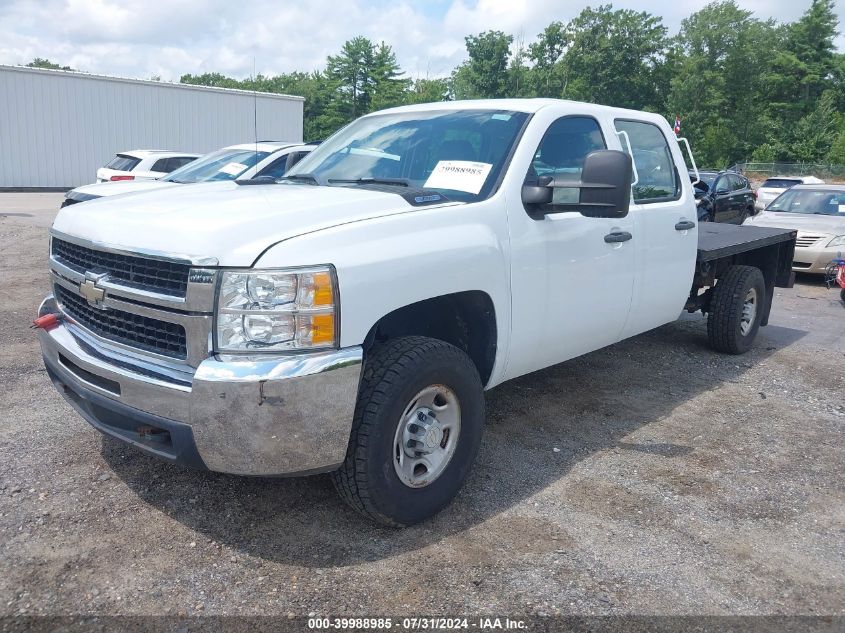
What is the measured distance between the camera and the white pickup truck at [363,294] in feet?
8.93

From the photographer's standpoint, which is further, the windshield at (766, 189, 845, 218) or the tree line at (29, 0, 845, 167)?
the tree line at (29, 0, 845, 167)

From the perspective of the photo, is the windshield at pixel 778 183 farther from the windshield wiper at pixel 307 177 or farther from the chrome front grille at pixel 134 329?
the chrome front grille at pixel 134 329

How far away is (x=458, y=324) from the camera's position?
12.2 ft

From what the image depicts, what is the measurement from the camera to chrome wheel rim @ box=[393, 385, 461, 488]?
10.5ft

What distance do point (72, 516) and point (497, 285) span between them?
2.25m

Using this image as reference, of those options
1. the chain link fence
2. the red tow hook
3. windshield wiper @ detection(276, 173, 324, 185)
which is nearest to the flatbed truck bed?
windshield wiper @ detection(276, 173, 324, 185)

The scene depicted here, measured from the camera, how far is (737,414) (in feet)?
16.5

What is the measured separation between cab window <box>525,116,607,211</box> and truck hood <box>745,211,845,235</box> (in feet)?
24.1

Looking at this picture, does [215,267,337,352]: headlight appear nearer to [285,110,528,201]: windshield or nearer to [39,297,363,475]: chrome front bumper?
[39,297,363,475]: chrome front bumper

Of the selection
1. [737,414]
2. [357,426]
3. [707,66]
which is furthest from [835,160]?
[357,426]

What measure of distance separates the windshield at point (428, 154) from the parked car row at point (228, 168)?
429cm

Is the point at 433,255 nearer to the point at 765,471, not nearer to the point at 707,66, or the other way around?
the point at 765,471

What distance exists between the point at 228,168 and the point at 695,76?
57.1 meters

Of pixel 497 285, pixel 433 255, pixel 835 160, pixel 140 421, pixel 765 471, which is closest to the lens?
pixel 140 421
